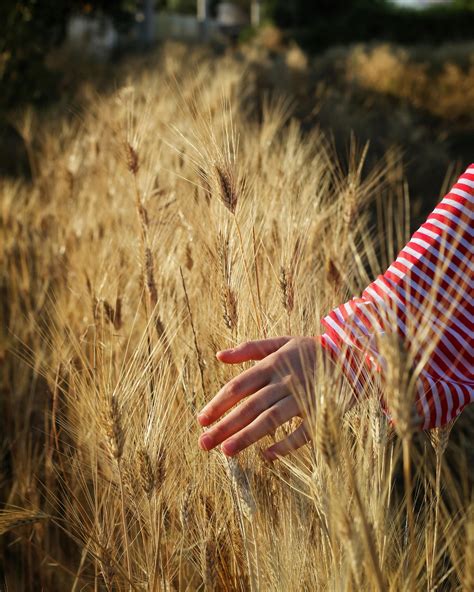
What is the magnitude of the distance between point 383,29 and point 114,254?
69.6 feet

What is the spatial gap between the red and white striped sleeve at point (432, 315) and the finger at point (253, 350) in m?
0.06

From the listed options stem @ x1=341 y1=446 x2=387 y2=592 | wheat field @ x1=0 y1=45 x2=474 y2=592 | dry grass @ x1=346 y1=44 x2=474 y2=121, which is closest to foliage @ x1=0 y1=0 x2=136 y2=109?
wheat field @ x1=0 y1=45 x2=474 y2=592

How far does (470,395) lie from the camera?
863 millimetres

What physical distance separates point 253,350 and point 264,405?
91 mm

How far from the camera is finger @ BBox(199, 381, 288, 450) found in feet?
2.69

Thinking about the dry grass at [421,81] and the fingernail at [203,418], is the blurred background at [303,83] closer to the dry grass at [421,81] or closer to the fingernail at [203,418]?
the dry grass at [421,81]

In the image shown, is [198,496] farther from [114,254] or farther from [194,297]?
[114,254]

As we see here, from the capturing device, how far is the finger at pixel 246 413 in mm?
821

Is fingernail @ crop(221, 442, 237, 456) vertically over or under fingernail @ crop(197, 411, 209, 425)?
under

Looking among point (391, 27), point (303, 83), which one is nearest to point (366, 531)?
point (303, 83)

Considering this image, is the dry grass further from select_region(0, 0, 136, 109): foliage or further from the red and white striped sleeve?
the red and white striped sleeve

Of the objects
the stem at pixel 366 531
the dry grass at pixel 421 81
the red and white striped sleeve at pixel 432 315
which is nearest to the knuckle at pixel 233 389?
the red and white striped sleeve at pixel 432 315

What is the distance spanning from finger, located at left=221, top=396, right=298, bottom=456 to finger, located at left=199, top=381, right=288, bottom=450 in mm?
11

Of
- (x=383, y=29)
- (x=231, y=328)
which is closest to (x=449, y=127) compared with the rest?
(x=231, y=328)
